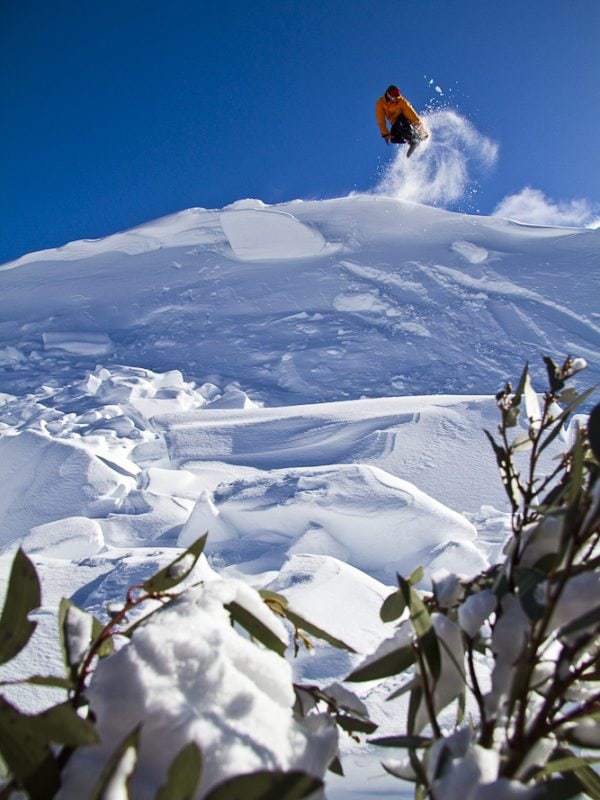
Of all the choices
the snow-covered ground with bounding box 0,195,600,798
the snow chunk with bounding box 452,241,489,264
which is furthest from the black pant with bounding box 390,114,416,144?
the snow chunk with bounding box 452,241,489,264

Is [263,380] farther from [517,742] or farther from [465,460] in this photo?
[517,742]

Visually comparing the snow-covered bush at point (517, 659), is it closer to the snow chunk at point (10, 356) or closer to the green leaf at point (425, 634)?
the green leaf at point (425, 634)

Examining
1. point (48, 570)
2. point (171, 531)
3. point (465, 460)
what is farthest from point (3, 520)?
point (465, 460)

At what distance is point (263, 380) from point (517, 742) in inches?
255

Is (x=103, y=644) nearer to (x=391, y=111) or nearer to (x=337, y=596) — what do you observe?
(x=337, y=596)

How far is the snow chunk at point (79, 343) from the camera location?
7590mm

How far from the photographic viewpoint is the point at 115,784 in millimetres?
174

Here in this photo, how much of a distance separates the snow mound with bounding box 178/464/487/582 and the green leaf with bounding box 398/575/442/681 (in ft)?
7.77

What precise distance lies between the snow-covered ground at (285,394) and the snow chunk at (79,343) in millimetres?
39

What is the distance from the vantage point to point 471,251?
8.70 metres

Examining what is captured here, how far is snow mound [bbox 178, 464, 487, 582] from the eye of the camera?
268cm

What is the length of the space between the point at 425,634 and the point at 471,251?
9.05 metres

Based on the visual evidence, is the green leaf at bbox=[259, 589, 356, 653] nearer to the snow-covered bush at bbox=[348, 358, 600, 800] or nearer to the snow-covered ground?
A: the snow-covered bush at bbox=[348, 358, 600, 800]

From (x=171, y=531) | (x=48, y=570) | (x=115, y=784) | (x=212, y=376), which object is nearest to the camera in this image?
(x=115, y=784)
